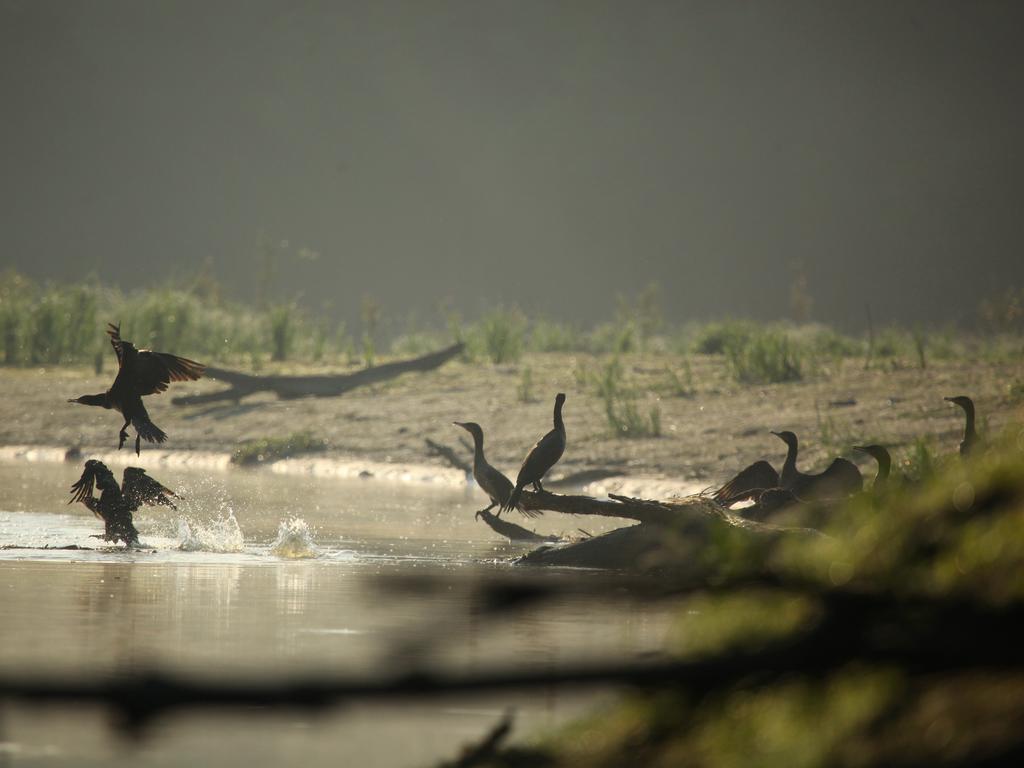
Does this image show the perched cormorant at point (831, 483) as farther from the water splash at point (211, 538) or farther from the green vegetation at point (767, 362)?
the green vegetation at point (767, 362)

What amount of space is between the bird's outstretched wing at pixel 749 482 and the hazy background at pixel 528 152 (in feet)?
140

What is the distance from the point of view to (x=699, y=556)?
2.41 meters

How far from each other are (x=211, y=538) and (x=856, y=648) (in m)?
8.82

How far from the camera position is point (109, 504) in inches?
396

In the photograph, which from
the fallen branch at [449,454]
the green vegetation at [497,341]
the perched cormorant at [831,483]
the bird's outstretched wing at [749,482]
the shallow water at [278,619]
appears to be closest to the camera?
the shallow water at [278,619]

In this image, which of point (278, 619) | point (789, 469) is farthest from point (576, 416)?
point (278, 619)

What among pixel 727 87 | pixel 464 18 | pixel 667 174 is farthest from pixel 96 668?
pixel 464 18

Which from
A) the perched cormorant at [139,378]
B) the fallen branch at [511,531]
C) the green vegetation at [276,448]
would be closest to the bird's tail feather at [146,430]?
the perched cormorant at [139,378]

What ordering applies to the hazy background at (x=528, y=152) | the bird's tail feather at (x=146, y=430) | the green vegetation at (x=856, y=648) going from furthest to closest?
1. the hazy background at (x=528, y=152)
2. the bird's tail feather at (x=146, y=430)
3. the green vegetation at (x=856, y=648)

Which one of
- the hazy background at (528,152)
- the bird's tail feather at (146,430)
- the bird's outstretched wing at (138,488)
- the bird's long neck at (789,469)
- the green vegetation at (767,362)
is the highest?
the hazy background at (528,152)

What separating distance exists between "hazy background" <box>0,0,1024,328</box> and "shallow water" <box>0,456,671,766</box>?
41.2 metres

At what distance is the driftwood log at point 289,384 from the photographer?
19.2 metres

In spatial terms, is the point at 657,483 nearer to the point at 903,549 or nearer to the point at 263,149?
the point at 903,549

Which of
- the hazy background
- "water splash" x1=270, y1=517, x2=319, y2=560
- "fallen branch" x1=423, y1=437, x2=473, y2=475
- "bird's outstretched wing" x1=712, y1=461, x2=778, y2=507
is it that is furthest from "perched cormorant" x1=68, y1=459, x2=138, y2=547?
the hazy background
